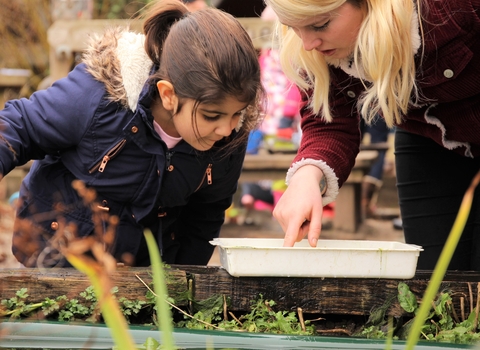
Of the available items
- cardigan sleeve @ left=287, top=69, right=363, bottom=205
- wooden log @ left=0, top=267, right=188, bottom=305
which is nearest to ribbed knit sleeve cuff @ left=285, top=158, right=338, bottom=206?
cardigan sleeve @ left=287, top=69, right=363, bottom=205

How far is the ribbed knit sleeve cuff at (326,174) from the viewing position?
6.06ft

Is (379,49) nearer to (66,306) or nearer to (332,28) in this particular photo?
(332,28)

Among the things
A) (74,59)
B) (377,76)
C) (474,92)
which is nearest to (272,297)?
(377,76)

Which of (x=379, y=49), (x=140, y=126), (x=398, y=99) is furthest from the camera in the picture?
(x=140, y=126)

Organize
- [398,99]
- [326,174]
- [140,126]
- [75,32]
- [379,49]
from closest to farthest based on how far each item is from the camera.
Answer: [379,49] < [398,99] < [326,174] < [140,126] < [75,32]

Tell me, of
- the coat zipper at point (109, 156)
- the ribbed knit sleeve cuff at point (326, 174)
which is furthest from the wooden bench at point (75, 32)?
the ribbed knit sleeve cuff at point (326, 174)

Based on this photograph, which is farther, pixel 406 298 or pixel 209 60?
pixel 209 60

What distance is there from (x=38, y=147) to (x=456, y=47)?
118 cm

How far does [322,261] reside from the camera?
5.27 feet

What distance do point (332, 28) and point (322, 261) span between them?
1.77 ft

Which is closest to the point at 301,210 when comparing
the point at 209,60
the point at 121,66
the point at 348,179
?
the point at 209,60

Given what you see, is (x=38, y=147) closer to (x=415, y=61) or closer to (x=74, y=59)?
(x=415, y=61)

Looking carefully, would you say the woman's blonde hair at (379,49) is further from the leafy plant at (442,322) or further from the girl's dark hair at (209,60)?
the leafy plant at (442,322)

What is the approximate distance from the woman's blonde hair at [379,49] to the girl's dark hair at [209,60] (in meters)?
0.13
